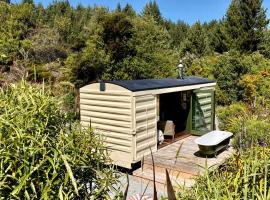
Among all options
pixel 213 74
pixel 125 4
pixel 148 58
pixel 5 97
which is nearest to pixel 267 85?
pixel 213 74

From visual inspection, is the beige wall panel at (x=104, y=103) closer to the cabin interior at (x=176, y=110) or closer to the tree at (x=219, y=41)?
the cabin interior at (x=176, y=110)

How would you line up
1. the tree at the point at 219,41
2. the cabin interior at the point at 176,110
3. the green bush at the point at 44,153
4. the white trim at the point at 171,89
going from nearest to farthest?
the green bush at the point at 44,153 < the white trim at the point at 171,89 < the cabin interior at the point at 176,110 < the tree at the point at 219,41

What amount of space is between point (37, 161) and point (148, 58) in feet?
52.1

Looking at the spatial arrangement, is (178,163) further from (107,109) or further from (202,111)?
(202,111)

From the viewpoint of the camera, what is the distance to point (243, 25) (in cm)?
3023

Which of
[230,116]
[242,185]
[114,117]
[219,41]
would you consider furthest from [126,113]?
[219,41]

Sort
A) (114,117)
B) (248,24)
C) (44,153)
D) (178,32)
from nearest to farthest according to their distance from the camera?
(44,153) → (114,117) → (248,24) → (178,32)

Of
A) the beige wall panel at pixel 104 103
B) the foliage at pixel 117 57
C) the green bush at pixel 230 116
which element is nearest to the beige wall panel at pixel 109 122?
the beige wall panel at pixel 104 103

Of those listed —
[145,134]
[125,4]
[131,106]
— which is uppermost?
[125,4]

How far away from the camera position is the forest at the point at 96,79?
2.45 metres

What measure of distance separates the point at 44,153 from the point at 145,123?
258 inches

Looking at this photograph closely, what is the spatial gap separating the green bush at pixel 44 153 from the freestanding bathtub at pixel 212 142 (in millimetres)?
5908

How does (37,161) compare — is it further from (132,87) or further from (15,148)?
(132,87)

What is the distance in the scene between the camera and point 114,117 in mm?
8797
